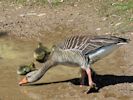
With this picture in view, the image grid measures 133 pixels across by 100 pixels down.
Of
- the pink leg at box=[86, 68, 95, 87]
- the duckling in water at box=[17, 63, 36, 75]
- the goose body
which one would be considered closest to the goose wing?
the goose body

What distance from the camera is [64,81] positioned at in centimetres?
884

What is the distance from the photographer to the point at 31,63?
9.30 metres

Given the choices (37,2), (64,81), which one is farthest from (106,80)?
(37,2)

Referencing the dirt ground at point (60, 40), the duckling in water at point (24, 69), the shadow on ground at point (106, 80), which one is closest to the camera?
the dirt ground at point (60, 40)

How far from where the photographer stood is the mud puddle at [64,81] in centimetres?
825

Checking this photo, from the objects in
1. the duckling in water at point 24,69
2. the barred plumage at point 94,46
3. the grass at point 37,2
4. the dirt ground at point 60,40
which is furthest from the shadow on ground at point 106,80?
the grass at point 37,2

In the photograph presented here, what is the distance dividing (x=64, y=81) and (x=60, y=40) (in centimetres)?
205

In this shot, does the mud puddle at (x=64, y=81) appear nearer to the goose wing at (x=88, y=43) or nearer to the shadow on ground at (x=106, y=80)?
the shadow on ground at (x=106, y=80)

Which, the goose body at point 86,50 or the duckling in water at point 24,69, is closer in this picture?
the goose body at point 86,50

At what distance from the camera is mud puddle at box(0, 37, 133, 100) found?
325 inches

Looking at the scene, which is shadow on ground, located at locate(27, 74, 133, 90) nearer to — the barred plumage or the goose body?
the goose body

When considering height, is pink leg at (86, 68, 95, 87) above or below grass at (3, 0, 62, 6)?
below

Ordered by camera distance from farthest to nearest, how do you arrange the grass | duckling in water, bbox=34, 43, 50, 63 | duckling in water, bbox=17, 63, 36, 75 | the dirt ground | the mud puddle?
the grass
duckling in water, bbox=34, 43, 50, 63
duckling in water, bbox=17, 63, 36, 75
the dirt ground
the mud puddle


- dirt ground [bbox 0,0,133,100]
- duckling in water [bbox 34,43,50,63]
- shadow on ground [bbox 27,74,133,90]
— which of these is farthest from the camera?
duckling in water [bbox 34,43,50,63]
